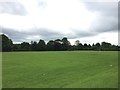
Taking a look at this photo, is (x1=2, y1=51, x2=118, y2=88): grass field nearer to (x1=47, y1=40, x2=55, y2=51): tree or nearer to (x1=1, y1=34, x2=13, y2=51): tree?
(x1=1, y1=34, x2=13, y2=51): tree

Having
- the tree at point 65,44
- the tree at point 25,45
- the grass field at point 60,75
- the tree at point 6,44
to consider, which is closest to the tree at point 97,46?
the tree at point 65,44

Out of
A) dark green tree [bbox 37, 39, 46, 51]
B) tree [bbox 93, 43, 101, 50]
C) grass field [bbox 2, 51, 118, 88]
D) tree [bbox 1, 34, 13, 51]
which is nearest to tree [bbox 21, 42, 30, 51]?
dark green tree [bbox 37, 39, 46, 51]

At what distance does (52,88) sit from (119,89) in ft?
11.6

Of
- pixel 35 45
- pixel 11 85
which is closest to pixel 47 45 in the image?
pixel 35 45

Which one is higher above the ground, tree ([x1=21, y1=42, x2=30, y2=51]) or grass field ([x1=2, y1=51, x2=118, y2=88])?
tree ([x1=21, y1=42, x2=30, y2=51])

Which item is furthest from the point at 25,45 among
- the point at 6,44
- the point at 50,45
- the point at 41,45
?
the point at 6,44

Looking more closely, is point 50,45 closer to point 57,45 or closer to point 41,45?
point 57,45

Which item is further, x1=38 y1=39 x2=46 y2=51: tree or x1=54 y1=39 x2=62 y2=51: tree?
x1=54 y1=39 x2=62 y2=51: tree

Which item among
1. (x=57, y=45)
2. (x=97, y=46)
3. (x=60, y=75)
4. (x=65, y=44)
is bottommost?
(x=60, y=75)

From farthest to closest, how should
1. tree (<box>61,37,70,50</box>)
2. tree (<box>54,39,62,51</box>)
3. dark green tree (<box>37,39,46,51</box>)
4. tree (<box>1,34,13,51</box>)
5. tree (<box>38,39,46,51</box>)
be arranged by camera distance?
tree (<box>61,37,70,50</box>)
tree (<box>54,39,62,51</box>)
tree (<box>38,39,46,51</box>)
dark green tree (<box>37,39,46,51</box>)
tree (<box>1,34,13,51</box>)

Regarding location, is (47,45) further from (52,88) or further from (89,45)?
(52,88)

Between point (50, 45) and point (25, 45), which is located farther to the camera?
point (50, 45)

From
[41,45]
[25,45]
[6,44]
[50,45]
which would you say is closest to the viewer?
[6,44]

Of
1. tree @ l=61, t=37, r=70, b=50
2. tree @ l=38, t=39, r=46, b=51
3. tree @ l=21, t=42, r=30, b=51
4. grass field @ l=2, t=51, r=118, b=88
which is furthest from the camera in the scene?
tree @ l=61, t=37, r=70, b=50
